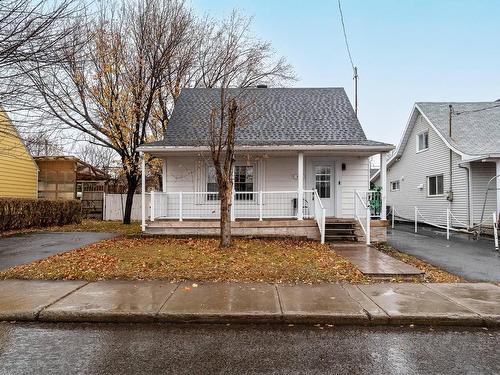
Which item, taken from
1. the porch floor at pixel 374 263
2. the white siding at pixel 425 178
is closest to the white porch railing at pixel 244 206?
the porch floor at pixel 374 263

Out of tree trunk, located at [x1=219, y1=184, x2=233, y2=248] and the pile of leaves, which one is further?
tree trunk, located at [x1=219, y1=184, x2=233, y2=248]

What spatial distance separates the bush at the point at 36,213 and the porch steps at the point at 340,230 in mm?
11929

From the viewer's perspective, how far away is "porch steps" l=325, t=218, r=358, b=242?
11531mm

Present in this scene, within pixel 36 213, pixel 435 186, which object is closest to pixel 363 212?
pixel 435 186

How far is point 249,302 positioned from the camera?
5.20 meters

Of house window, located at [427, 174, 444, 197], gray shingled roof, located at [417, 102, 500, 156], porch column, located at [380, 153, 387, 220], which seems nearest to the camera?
porch column, located at [380, 153, 387, 220]

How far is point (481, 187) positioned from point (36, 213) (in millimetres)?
18988

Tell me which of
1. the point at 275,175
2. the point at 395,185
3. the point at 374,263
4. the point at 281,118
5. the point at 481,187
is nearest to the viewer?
the point at 374,263

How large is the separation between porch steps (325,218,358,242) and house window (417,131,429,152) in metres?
10.2

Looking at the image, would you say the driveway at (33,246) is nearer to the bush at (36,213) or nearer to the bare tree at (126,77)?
the bush at (36,213)

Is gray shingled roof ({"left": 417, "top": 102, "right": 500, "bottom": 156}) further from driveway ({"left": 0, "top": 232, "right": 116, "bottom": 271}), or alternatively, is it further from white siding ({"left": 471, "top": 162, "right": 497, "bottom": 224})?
driveway ({"left": 0, "top": 232, "right": 116, "bottom": 271})

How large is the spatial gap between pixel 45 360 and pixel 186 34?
61.3 feet

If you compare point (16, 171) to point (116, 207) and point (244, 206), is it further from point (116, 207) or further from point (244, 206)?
point (244, 206)

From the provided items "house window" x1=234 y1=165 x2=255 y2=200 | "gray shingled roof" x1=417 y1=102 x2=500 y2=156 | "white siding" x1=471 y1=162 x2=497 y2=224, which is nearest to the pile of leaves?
"house window" x1=234 y1=165 x2=255 y2=200
